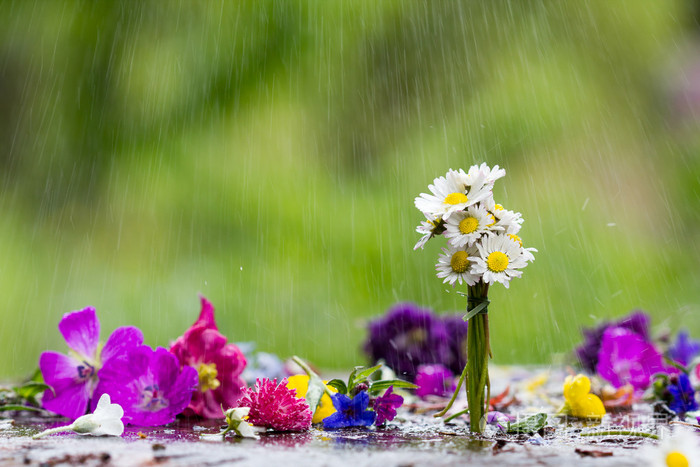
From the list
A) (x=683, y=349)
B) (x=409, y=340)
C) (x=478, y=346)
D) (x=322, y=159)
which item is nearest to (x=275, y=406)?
(x=478, y=346)

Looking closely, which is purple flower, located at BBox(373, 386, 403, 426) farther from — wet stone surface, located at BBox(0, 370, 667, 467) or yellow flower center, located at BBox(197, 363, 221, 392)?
yellow flower center, located at BBox(197, 363, 221, 392)

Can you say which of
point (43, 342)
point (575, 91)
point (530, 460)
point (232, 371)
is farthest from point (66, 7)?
point (530, 460)

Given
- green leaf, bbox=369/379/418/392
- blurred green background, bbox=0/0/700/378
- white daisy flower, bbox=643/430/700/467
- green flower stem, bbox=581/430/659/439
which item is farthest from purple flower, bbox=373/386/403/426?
blurred green background, bbox=0/0/700/378

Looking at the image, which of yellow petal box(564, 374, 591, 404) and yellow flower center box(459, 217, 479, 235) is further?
yellow petal box(564, 374, 591, 404)

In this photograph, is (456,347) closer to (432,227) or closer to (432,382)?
(432,382)

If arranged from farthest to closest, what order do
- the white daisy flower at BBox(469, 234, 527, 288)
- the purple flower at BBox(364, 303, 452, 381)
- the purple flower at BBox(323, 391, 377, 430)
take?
the purple flower at BBox(364, 303, 452, 381)
the purple flower at BBox(323, 391, 377, 430)
the white daisy flower at BBox(469, 234, 527, 288)

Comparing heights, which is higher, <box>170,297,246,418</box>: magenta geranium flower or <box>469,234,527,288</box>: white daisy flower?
<box>469,234,527,288</box>: white daisy flower

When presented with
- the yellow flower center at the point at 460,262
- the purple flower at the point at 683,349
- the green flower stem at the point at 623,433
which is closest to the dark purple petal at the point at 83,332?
the yellow flower center at the point at 460,262

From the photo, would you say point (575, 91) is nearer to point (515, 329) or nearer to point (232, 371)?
point (515, 329)
